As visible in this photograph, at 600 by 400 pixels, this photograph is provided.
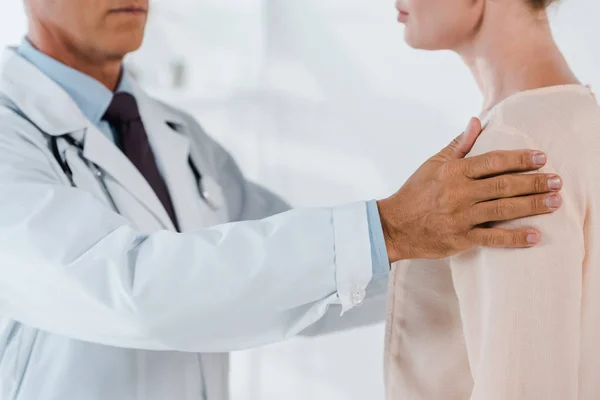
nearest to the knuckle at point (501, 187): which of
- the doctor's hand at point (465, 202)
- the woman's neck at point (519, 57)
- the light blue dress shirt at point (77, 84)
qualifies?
the doctor's hand at point (465, 202)

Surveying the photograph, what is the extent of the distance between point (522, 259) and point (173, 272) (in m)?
0.42

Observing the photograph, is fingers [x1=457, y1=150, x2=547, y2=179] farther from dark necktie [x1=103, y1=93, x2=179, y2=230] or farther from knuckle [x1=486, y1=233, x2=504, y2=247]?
dark necktie [x1=103, y1=93, x2=179, y2=230]

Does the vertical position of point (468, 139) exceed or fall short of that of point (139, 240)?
it exceeds it

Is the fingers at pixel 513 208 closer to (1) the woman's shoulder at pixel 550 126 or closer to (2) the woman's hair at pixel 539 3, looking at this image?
A: (1) the woman's shoulder at pixel 550 126

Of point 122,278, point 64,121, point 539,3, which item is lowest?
point 122,278

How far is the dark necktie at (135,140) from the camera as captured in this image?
4.25 ft

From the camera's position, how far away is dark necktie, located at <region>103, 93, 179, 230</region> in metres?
1.29

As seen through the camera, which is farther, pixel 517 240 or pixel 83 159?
pixel 83 159

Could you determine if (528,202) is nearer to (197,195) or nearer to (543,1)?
(543,1)

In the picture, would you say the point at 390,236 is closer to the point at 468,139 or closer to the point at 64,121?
the point at 468,139

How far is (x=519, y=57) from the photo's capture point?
2.67 feet

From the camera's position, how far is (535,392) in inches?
27.6

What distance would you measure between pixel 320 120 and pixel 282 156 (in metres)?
0.21

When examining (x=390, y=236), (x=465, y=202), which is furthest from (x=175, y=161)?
(x=465, y=202)
